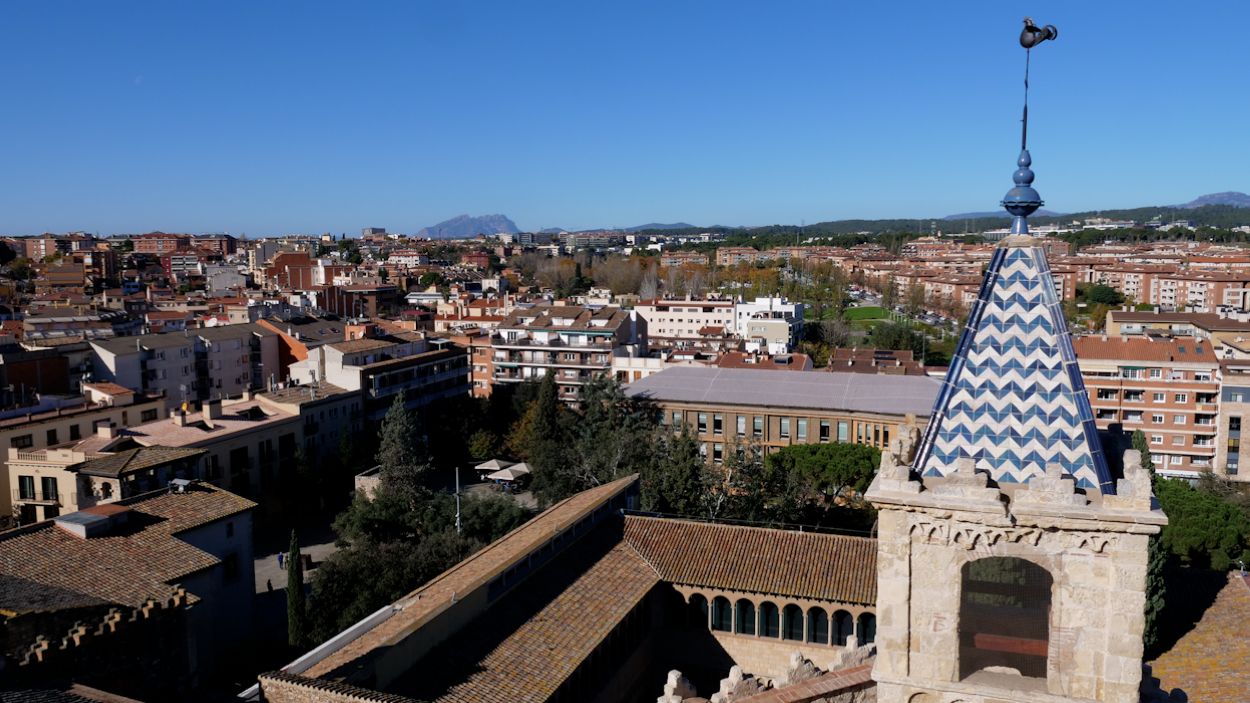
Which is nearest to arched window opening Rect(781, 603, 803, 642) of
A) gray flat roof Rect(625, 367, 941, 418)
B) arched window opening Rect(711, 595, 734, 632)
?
arched window opening Rect(711, 595, 734, 632)

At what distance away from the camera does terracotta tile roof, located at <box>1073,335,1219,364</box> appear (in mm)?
51875

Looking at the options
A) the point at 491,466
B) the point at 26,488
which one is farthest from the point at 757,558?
the point at 491,466

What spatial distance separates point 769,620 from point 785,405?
2588 centimetres

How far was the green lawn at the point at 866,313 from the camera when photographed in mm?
120312

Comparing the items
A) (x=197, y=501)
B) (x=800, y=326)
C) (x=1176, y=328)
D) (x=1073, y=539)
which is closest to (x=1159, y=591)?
(x=1073, y=539)

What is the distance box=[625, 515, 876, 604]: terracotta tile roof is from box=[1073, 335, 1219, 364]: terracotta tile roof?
3631cm

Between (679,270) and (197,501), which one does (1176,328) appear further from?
(679,270)

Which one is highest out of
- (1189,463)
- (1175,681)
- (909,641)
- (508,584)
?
(909,641)

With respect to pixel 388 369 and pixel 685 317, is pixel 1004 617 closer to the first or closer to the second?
pixel 388 369

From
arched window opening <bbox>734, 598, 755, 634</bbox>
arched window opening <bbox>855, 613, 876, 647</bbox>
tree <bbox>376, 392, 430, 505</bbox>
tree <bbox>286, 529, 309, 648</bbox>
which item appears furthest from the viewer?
tree <bbox>376, 392, 430, 505</bbox>

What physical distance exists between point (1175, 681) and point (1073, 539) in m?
13.4

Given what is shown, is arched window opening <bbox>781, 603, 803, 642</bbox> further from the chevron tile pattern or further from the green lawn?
the green lawn

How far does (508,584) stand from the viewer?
1919 centimetres

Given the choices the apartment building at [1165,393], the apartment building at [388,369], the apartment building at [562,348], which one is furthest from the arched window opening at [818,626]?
the apartment building at [562,348]
